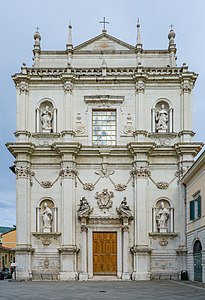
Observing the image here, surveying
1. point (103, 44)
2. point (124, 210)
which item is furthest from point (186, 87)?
point (124, 210)

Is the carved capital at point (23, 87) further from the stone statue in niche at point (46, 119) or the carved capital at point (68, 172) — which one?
the carved capital at point (68, 172)

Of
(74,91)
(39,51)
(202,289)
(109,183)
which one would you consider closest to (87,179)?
(109,183)

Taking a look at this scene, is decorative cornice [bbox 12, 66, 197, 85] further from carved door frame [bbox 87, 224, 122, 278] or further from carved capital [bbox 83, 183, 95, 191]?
carved door frame [bbox 87, 224, 122, 278]

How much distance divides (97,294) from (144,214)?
11.5m

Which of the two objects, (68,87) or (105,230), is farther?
(68,87)

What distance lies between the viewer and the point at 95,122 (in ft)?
116

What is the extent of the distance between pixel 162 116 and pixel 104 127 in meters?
3.94

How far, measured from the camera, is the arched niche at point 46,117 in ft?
115

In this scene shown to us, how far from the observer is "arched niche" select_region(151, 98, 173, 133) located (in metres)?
35.0

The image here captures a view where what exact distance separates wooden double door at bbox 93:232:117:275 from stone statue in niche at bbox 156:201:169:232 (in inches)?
114

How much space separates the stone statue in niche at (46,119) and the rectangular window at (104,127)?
9.47ft

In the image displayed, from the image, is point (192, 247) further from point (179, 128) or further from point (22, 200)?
point (22, 200)

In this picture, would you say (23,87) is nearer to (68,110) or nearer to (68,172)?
(68,110)

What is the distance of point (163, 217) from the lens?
110 feet
